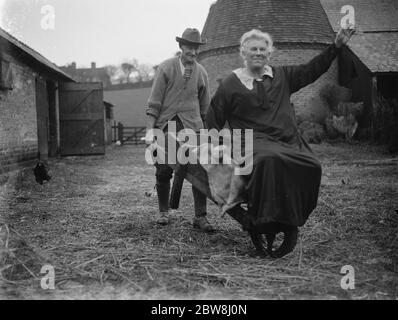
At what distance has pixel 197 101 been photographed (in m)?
4.82

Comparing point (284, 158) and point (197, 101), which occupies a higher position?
point (197, 101)

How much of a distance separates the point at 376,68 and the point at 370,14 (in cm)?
638

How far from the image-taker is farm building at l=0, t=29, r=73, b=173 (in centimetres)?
934

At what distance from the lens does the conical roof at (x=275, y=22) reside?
20172mm

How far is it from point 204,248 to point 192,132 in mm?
1352

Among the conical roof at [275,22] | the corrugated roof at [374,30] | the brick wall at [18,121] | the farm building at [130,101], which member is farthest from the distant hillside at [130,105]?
the brick wall at [18,121]

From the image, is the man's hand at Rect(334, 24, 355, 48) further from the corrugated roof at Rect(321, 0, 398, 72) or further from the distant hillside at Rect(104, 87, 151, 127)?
the distant hillside at Rect(104, 87, 151, 127)

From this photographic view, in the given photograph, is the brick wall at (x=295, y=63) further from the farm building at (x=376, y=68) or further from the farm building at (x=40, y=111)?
the farm building at (x=40, y=111)

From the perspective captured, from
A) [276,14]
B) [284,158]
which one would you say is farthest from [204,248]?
[276,14]

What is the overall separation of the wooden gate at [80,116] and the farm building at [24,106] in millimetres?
407

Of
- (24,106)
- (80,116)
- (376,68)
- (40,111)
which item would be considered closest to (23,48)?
(24,106)

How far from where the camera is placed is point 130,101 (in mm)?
44812

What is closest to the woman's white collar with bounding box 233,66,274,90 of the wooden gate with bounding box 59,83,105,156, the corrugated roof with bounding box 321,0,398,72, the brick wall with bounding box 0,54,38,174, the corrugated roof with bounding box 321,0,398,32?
the brick wall with bounding box 0,54,38,174
